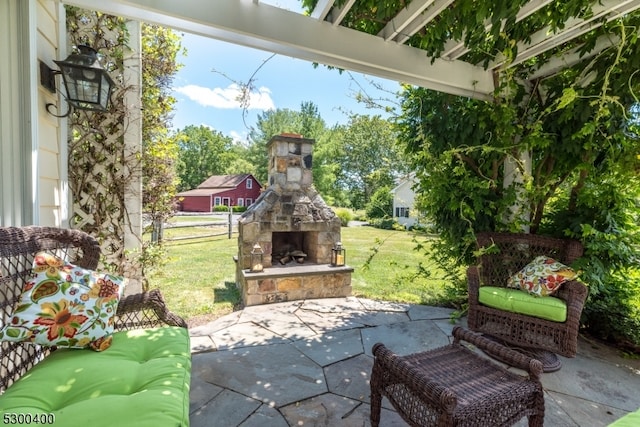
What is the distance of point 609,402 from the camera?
1.83 meters

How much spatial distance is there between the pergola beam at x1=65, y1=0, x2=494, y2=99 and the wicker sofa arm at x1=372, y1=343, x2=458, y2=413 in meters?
2.07

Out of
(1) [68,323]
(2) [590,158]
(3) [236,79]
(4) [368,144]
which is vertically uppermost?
(4) [368,144]

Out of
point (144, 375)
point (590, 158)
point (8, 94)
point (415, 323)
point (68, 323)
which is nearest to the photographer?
point (144, 375)

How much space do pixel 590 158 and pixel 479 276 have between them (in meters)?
1.32

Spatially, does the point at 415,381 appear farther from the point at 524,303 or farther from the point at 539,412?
the point at 524,303

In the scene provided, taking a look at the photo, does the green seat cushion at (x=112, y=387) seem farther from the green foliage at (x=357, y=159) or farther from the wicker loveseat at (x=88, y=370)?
the green foliage at (x=357, y=159)

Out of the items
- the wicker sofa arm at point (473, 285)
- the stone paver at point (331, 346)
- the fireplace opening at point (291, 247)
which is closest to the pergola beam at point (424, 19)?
the wicker sofa arm at point (473, 285)

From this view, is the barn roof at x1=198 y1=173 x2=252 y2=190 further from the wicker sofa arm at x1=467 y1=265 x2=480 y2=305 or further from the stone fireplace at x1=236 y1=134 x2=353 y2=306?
the wicker sofa arm at x1=467 y1=265 x2=480 y2=305

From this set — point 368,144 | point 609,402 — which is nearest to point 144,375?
point 609,402

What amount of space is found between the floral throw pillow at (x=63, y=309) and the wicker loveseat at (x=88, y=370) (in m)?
0.04

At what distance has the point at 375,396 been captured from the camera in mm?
1522

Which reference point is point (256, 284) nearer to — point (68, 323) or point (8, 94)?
point (68, 323)

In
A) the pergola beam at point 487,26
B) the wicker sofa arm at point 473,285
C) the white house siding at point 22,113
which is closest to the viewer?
the white house siding at point 22,113

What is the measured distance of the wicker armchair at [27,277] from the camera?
1280 millimetres
